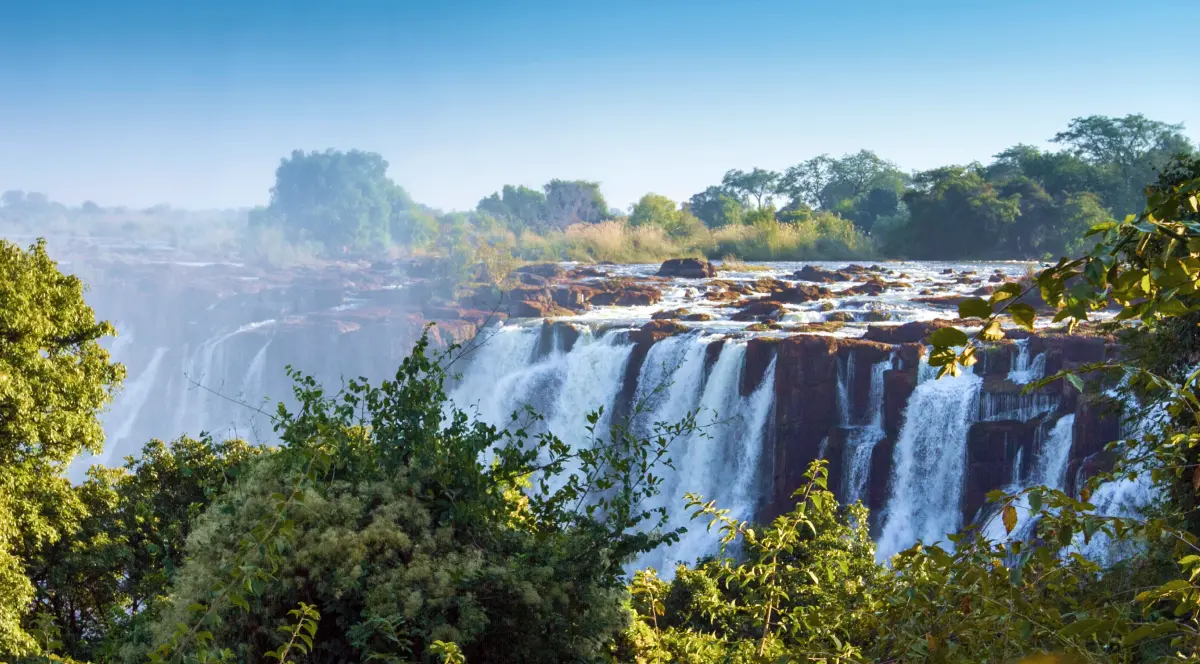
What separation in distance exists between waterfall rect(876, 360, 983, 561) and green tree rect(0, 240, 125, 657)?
8.68 meters

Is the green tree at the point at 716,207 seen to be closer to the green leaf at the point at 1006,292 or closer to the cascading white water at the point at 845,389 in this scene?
the cascading white water at the point at 845,389

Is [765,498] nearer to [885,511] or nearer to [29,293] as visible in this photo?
[885,511]

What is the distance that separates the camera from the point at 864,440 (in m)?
12.5

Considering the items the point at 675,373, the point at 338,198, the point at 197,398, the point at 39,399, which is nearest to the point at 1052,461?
the point at 675,373

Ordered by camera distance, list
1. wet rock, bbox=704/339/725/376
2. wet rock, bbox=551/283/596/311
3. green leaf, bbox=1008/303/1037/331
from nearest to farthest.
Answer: green leaf, bbox=1008/303/1037/331, wet rock, bbox=704/339/725/376, wet rock, bbox=551/283/596/311

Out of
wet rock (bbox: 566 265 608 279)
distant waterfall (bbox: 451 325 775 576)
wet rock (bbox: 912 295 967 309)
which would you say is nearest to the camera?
distant waterfall (bbox: 451 325 775 576)

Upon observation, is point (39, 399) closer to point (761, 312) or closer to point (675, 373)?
point (675, 373)

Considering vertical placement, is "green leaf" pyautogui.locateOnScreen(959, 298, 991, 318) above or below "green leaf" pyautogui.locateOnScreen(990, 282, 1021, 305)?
below

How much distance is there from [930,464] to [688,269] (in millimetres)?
9941

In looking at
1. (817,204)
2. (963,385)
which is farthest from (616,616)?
(817,204)

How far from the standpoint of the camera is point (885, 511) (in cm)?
1202

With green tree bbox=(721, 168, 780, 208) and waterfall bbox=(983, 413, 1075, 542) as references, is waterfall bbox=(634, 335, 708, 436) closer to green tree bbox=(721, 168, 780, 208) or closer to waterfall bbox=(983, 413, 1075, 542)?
waterfall bbox=(983, 413, 1075, 542)

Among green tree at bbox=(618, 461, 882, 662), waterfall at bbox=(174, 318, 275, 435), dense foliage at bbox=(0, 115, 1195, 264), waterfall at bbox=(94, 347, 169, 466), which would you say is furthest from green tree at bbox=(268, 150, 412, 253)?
green tree at bbox=(618, 461, 882, 662)

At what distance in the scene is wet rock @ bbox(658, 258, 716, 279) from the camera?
818 inches
